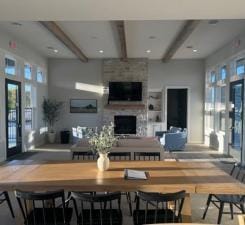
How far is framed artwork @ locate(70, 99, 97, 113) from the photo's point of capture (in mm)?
11547

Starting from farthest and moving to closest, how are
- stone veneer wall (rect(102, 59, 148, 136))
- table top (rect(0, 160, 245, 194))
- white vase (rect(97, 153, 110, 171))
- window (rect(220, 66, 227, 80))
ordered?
stone veneer wall (rect(102, 59, 148, 136)), window (rect(220, 66, 227, 80)), white vase (rect(97, 153, 110, 171)), table top (rect(0, 160, 245, 194))

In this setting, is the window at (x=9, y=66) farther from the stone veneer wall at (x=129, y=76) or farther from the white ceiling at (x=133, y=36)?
the stone veneer wall at (x=129, y=76)

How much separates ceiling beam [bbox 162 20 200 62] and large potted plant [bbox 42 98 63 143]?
461 cm

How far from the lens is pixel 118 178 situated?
2867 mm

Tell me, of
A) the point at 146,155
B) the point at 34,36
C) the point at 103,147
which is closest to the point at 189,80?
the point at 34,36

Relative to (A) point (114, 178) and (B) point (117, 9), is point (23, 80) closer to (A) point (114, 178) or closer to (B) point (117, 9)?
(B) point (117, 9)

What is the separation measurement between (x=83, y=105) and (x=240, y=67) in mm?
6202

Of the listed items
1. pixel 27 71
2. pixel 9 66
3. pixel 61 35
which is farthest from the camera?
pixel 27 71

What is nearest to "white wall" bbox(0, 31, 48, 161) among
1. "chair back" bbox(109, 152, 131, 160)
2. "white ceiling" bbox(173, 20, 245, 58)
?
"chair back" bbox(109, 152, 131, 160)

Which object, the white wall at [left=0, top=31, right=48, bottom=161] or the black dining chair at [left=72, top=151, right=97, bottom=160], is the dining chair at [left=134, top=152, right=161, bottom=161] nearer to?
the black dining chair at [left=72, top=151, right=97, bottom=160]

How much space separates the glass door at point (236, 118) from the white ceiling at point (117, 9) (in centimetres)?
363

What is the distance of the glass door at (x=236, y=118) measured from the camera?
7492 mm

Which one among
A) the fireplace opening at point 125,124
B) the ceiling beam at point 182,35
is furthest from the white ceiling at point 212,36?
the fireplace opening at point 125,124

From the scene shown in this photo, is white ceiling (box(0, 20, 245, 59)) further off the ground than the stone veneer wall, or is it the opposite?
white ceiling (box(0, 20, 245, 59))
